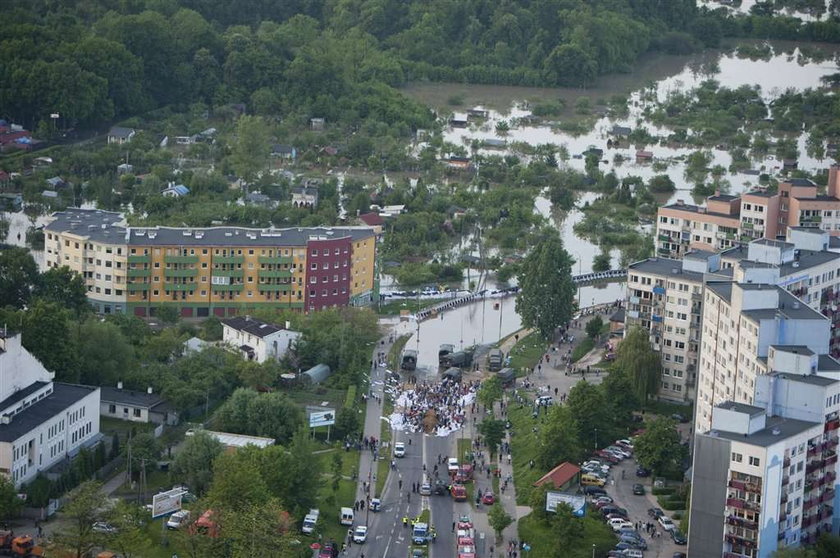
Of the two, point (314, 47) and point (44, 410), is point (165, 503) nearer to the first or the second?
point (44, 410)

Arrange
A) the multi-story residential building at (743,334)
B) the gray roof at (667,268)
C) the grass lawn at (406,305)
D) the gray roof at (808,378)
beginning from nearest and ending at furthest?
the gray roof at (808,378) → the multi-story residential building at (743,334) → the gray roof at (667,268) → the grass lawn at (406,305)

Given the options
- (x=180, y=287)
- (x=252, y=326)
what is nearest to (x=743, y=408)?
(x=252, y=326)

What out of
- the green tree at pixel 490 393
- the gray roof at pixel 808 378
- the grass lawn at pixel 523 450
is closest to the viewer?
the gray roof at pixel 808 378

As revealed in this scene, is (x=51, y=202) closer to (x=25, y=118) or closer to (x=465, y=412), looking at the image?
(x=25, y=118)

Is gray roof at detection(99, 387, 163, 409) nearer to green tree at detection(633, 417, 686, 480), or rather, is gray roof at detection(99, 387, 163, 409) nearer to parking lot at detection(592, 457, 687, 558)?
parking lot at detection(592, 457, 687, 558)

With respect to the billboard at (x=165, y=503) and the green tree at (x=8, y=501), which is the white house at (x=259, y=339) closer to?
the billboard at (x=165, y=503)

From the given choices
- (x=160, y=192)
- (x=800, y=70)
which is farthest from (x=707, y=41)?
(x=160, y=192)

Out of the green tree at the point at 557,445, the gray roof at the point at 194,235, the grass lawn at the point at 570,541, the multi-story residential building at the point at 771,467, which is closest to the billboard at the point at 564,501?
the grass lawn at the point at 570,541
